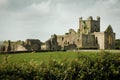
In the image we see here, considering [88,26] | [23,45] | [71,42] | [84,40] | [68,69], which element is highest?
[88,26]

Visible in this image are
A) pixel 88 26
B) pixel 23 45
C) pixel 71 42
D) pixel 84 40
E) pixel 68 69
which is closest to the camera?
pixel 68 69

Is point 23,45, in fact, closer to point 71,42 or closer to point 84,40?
point 71,42

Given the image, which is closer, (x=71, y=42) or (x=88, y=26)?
(x=71, y=42)

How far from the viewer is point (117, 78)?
1708 cm

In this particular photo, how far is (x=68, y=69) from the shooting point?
1573 centimetres

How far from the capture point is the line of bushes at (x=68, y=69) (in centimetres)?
1480

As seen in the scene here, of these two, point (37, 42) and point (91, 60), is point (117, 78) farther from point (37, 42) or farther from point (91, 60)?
point (37, 42)

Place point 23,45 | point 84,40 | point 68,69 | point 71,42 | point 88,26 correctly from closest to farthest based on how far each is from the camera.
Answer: point 68,69 → point 23,45 → point 84,40 → point 71,42 → point 88,26

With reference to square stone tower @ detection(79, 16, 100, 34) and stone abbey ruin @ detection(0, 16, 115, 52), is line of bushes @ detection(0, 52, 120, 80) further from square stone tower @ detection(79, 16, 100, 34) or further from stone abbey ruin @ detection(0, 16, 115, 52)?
square stone tower @ detection(79, 16, 100, 34)

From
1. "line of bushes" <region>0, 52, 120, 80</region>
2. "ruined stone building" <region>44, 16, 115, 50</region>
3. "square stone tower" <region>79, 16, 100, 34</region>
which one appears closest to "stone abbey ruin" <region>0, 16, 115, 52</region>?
"ruined stone building" <region>44, 16, 115, 50</region>

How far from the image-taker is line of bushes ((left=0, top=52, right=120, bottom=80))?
48.6 ft

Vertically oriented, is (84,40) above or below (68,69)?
above

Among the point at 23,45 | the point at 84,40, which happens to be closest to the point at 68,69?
the point at 23,45

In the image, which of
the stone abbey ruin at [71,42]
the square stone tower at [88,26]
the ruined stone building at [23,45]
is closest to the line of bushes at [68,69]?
the stone abbey ruin at [71,42]
